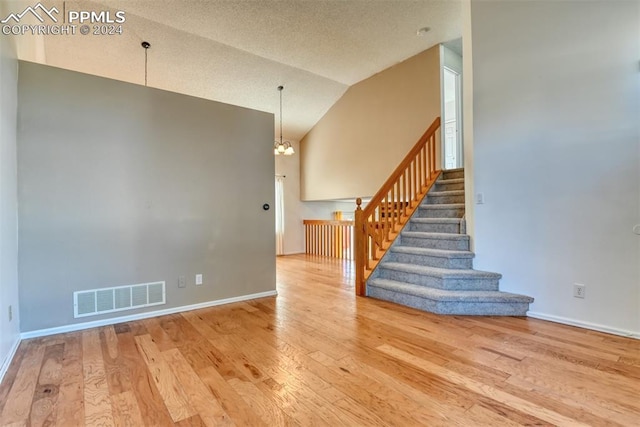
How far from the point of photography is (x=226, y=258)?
3.60 meters

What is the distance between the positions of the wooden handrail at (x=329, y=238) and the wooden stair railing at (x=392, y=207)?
223 cm

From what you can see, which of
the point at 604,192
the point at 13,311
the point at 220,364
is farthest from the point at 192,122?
the point at 604,192

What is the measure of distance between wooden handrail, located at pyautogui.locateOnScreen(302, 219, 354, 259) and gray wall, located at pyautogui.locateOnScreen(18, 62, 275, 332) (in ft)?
10.3

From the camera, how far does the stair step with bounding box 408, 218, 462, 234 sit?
3.81 m

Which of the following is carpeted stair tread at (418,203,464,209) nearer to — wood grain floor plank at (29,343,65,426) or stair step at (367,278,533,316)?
stair step at (367,278,533,316)

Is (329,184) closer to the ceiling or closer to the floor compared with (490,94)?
closer to the floor

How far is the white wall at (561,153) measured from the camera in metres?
2.52

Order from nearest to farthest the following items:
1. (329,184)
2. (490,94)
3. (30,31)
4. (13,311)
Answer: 1. (13,311)
2. (30,31)
3. (490,94)
4. (329,184)

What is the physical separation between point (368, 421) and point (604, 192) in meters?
2.73

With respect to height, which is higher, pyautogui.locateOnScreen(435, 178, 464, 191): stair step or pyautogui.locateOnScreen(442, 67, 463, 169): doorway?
pyautogui.locateOnScreen(442, 67, 463, 169): doorway

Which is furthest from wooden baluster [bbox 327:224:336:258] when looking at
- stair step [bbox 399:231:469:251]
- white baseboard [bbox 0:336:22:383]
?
white baseboard [bbox 0:336:22:383]

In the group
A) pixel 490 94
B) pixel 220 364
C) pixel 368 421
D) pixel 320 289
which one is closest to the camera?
pixel 368 421

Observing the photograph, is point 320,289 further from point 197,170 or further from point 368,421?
point 368,421

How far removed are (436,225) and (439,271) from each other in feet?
2.77
